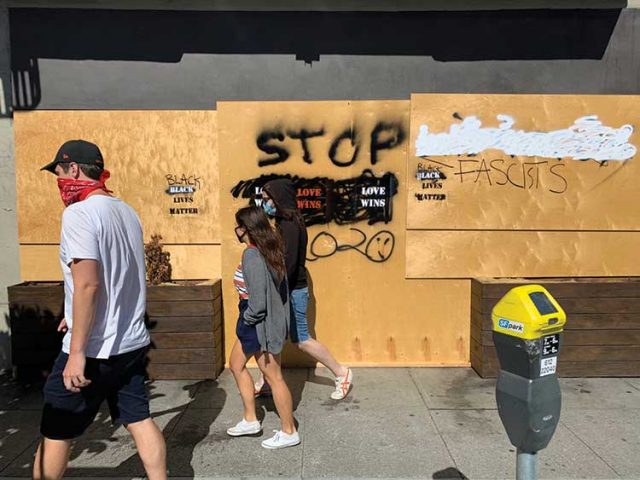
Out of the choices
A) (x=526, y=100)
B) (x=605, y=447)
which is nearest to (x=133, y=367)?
(x=605, y=447)

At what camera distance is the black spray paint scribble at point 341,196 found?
495 cm

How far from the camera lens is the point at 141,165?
4.96m

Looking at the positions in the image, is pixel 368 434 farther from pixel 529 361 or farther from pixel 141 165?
pixel 141 165

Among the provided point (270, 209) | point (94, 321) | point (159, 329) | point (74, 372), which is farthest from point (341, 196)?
point (74, 372)

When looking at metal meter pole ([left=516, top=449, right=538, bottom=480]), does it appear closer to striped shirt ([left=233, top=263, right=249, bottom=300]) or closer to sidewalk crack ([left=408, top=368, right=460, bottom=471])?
sidewalk crack ([left=408, top=368, right=460, bottom=471])

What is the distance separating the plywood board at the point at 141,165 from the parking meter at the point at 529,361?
350cm

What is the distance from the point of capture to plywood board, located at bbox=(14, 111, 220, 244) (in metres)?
4.90

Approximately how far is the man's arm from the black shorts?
0.37 ft

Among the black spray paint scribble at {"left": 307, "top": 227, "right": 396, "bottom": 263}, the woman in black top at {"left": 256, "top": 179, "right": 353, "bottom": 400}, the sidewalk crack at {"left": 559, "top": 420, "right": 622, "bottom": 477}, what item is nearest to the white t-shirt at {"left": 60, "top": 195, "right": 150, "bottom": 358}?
the woman in black top at {"left": 256, "top": 179, "right": 353, "bottom": 400}

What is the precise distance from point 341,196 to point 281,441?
91.7 inches

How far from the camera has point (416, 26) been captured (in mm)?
4914


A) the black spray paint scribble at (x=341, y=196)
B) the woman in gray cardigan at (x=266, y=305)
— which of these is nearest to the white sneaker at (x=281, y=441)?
the woman in gray cardigan at (x=266, y=305)

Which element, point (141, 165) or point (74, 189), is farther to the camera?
point (141, 165)

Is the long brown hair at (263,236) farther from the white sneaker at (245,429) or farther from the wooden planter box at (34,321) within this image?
the wooden planter box at (34,321)
